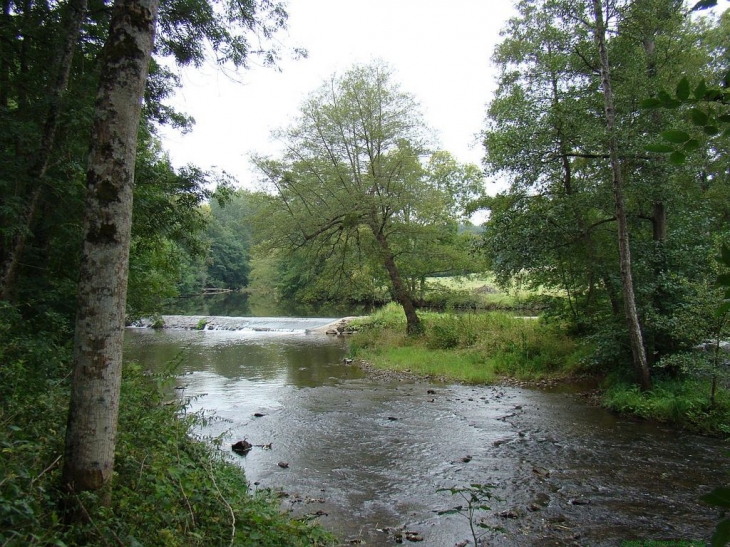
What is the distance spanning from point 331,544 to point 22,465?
3.00 metres

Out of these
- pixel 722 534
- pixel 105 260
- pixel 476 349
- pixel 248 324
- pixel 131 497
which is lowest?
pixel 248 324

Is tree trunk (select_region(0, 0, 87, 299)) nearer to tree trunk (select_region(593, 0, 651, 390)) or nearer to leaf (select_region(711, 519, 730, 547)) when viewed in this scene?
leaf (select_region(711, 519, 730, 547))

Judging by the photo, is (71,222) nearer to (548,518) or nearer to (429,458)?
(429,458)

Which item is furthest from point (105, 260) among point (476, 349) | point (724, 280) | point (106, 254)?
point (476, 349)

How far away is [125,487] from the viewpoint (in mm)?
3586

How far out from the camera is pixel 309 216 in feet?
59.2

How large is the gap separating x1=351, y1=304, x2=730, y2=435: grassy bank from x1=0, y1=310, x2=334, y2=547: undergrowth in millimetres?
7589

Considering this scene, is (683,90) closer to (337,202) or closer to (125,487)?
(125,487)

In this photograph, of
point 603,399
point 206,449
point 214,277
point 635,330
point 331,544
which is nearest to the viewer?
point 331,544

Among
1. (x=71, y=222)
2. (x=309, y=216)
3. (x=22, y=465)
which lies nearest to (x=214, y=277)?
(x=309, y=216)

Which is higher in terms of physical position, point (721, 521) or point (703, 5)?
point (703, 5)

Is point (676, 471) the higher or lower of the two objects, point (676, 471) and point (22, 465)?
the lower

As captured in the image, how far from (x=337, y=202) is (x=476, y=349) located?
25.1 feet

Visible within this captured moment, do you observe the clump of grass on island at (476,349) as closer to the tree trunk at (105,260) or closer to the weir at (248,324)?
the weir at (248,324)
